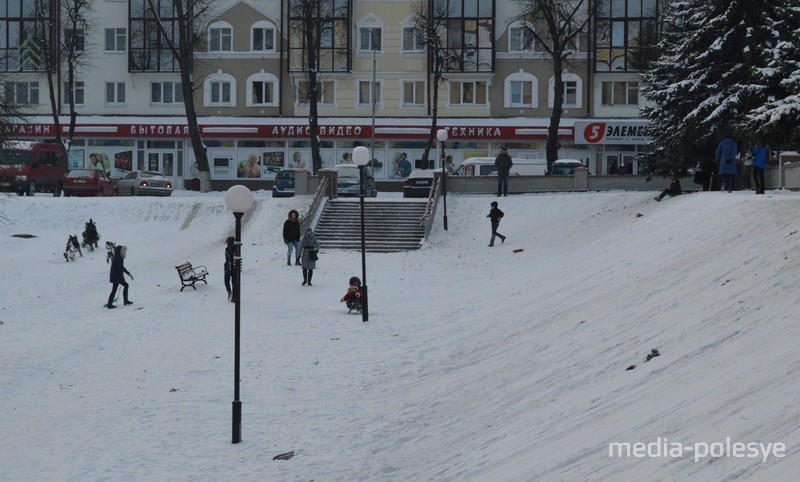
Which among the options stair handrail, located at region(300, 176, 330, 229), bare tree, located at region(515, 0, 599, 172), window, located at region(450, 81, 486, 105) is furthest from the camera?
window, located at region(450, 81, 486, 105)

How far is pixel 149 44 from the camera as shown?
61.8 metres

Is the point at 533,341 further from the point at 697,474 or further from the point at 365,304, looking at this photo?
the point at 697,474

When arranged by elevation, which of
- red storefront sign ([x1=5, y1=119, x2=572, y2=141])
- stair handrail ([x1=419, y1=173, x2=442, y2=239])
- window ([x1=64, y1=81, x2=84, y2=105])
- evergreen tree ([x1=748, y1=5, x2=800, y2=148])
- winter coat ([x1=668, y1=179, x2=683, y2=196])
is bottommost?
stair handrail ([x1=419, y1=173, x2=442, y2=239])

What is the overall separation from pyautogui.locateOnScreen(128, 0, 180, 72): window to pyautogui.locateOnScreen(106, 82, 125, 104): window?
1600 millimetres

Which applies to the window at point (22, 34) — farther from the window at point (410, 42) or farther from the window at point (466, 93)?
the window at point (466, 93)

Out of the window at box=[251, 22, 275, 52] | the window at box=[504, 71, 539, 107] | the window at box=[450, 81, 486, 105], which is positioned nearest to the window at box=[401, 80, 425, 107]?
the window at box=[450, 81, 486, 105]

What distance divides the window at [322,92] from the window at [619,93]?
14121 mm

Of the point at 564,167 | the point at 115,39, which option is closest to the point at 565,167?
the point at 564,167

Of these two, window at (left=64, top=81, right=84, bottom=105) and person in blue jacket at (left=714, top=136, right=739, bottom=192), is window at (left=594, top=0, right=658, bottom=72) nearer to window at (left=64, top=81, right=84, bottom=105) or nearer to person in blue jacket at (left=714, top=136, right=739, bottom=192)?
window at (left=64, top=81, right=84, bottom=105)

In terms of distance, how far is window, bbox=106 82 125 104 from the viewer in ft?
205

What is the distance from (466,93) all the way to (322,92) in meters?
7.55

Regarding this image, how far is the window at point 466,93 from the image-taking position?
61.1 m

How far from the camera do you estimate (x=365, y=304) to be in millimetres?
23734

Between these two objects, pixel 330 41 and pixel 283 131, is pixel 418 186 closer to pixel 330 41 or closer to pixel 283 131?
pixel 283 131
